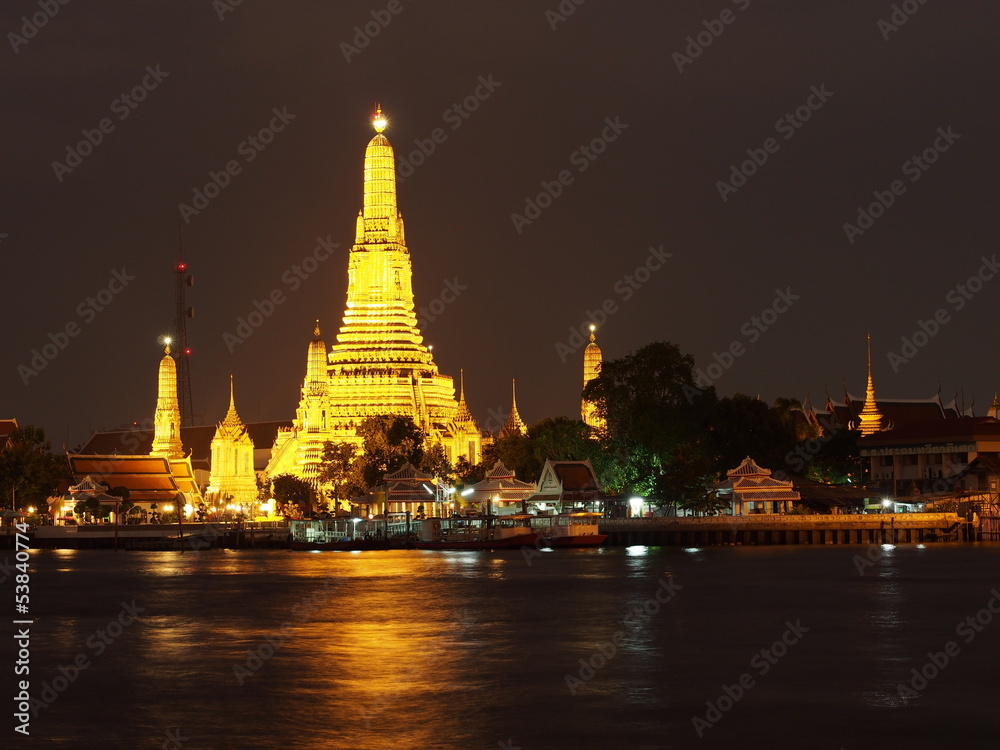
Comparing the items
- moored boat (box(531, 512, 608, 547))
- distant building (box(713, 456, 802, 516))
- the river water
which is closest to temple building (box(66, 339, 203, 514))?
moored boat (box(531, 512, 608, 547))

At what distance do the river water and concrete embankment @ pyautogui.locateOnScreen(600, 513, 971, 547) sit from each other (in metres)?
21.1

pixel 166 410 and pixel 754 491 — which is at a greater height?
pixel 166 410

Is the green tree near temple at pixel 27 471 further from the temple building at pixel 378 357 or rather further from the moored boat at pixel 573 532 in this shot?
the moored boat at pixel 573 532

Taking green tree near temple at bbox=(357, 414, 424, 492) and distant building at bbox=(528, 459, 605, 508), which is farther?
green tree near temple at bbox=(357, 414, 424, 492)

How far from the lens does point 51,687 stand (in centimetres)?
3369

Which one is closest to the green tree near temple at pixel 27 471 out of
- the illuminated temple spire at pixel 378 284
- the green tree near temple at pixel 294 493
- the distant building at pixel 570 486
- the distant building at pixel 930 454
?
the green tree near temple at pixel 294 493

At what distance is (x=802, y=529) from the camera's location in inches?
3349

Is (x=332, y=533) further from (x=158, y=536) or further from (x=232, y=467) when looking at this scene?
(x=232, y=467)

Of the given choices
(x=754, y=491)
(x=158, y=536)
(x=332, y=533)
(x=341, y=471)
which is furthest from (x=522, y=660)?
(x=341, y=471)

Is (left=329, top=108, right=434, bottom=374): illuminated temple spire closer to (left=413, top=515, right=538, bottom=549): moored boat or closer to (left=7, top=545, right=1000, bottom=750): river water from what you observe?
(left=413, top=515, right=538, bottom=549): moored boat

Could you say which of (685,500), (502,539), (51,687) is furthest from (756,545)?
(51,687)

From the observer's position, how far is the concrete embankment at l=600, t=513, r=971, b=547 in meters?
85.3

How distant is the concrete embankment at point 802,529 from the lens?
280ft

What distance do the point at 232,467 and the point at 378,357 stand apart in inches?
1050
